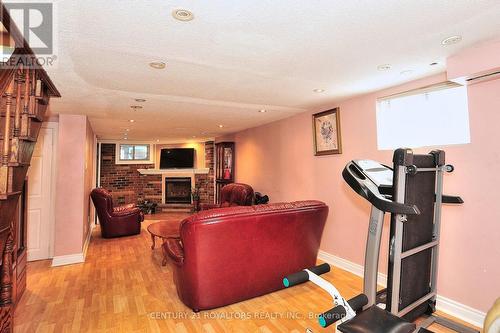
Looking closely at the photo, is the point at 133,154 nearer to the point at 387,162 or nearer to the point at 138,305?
the point at 138,305

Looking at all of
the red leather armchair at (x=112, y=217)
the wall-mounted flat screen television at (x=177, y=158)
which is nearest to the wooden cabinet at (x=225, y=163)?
the wall-mounted flat screen television at (x=177, y=158)

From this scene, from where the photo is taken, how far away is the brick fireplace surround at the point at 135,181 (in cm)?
752

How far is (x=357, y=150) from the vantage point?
131 inches

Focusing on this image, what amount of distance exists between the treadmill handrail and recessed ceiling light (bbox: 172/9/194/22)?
154 cm

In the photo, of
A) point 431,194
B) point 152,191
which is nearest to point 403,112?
point 431,194

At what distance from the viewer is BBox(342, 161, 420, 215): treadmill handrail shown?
162cm

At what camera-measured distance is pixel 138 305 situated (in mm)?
2617

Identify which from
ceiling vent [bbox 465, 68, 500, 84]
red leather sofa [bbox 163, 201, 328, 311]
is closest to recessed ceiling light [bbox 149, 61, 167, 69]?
red leather sofa [bbox 163, 201, 328, 311]

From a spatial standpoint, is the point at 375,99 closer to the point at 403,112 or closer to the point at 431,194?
the point at 403,112

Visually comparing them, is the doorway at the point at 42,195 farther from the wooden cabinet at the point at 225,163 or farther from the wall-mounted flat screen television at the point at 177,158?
the wall-mounted flat screen television at the point at 177,158

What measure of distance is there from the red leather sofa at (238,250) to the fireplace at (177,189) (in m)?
5.76

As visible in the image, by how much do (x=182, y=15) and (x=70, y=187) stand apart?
3.56m

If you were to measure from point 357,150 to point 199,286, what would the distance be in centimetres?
250

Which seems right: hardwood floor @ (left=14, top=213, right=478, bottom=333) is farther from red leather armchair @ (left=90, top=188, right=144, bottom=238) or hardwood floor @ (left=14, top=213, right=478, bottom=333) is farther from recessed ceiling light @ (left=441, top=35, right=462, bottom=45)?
recessed ceiling light @ (left=441, top=35, right=462, bottom=45)
